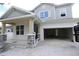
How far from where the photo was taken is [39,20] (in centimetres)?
600

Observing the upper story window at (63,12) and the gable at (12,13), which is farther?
the upper story window at (63,12)

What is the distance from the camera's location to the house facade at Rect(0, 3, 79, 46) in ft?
16.8

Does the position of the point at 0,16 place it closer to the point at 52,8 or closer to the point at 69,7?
the point at 52,8

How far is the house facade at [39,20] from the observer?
512 cm

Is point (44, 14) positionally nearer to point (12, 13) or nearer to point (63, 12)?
point (63, 12)

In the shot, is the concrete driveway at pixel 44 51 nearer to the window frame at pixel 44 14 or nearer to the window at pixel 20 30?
the window at pixel 20 30

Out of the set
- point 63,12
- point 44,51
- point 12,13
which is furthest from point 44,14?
point 44,51

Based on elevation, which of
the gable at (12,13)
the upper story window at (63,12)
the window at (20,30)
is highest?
the upper story window at (63,12)

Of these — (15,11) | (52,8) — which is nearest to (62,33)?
(52,8)

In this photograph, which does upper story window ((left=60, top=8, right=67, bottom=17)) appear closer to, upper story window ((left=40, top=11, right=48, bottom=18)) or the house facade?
the house facade

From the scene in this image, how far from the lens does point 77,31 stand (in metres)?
2.33

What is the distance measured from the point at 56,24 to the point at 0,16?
337 centimetres

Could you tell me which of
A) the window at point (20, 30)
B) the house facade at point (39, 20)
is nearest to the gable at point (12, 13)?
the house facade at point (39, 20)

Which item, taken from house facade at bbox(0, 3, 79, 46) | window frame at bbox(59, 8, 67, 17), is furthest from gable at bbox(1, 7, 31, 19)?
window frame at bbox(59, 8, 67, 17)
